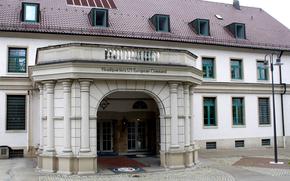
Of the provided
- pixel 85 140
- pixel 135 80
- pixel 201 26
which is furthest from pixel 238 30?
pixel 85 140

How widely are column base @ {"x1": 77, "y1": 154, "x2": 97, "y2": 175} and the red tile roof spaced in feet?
33.5

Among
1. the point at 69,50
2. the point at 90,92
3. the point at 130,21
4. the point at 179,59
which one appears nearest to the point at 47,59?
the point at 69,50

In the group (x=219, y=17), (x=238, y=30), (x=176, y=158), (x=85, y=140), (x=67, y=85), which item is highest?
(x=219, y=17)

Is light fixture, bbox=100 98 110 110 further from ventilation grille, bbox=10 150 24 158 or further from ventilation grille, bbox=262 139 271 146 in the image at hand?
ventilation grille, bbox=262 139 271 146

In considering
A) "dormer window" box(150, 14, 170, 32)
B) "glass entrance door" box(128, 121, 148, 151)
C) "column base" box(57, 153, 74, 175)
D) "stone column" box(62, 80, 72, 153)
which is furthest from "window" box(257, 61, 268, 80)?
"column base" box(57, 153, 74, 175)

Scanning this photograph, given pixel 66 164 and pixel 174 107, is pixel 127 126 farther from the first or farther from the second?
pixel 66 164

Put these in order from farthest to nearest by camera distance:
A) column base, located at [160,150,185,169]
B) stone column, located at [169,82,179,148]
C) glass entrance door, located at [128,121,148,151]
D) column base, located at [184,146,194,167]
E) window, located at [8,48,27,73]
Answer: glass entrance door, located at [128,121,148,151] < window, located at [8,48,27,73] < column base, located at [184,146,194,167] < stone column, located at [169,82,179,148] < column base, located at [160,150,185,169]

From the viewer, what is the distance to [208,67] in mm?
27422

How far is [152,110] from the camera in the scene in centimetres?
2436

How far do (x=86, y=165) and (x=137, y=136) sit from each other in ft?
30.3

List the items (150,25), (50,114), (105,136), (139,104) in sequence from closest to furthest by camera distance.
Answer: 1. (50,114)
2. (139,104)
3. (105,136)
4. (150,25)

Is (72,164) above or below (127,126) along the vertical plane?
below

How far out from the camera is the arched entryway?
2381 centimetres

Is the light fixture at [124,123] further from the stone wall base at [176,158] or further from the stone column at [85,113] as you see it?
the stone column at [85,113]
